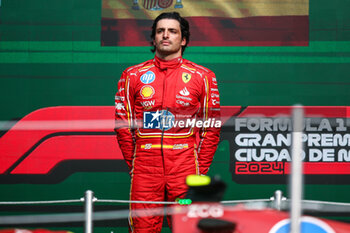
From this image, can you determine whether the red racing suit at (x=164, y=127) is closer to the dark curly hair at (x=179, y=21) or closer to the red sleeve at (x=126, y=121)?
the red sleeve at (x=126, y=121)

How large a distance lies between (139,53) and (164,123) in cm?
71

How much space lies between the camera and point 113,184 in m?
3.58

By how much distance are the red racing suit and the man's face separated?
0.05 metres

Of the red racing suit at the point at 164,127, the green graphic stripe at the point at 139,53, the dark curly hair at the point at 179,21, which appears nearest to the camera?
the red racing suit at the point at 164,127

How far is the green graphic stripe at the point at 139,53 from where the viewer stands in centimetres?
355

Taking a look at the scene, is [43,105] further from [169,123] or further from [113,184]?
[169,123]

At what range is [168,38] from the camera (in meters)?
3.14

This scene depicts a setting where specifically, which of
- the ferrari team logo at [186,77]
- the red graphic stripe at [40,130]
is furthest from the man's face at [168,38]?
the red graphic stripe at [40,130]

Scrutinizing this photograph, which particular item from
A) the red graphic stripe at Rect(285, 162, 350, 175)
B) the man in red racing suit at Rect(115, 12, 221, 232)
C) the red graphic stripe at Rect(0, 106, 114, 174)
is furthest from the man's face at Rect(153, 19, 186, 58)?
the red graphic stripe at Rect(285, 162, 350, 175)

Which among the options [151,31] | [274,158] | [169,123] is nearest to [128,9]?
[151,31]

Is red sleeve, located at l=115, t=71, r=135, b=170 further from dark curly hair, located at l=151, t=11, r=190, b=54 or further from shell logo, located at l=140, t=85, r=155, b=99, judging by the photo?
dark curly hair, located at l=151, t=11, r=190, b=54

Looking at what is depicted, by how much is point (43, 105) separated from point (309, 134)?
183 cm

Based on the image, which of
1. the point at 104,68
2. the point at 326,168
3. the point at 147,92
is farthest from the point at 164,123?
the point at 326,168

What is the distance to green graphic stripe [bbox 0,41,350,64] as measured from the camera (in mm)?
3555
